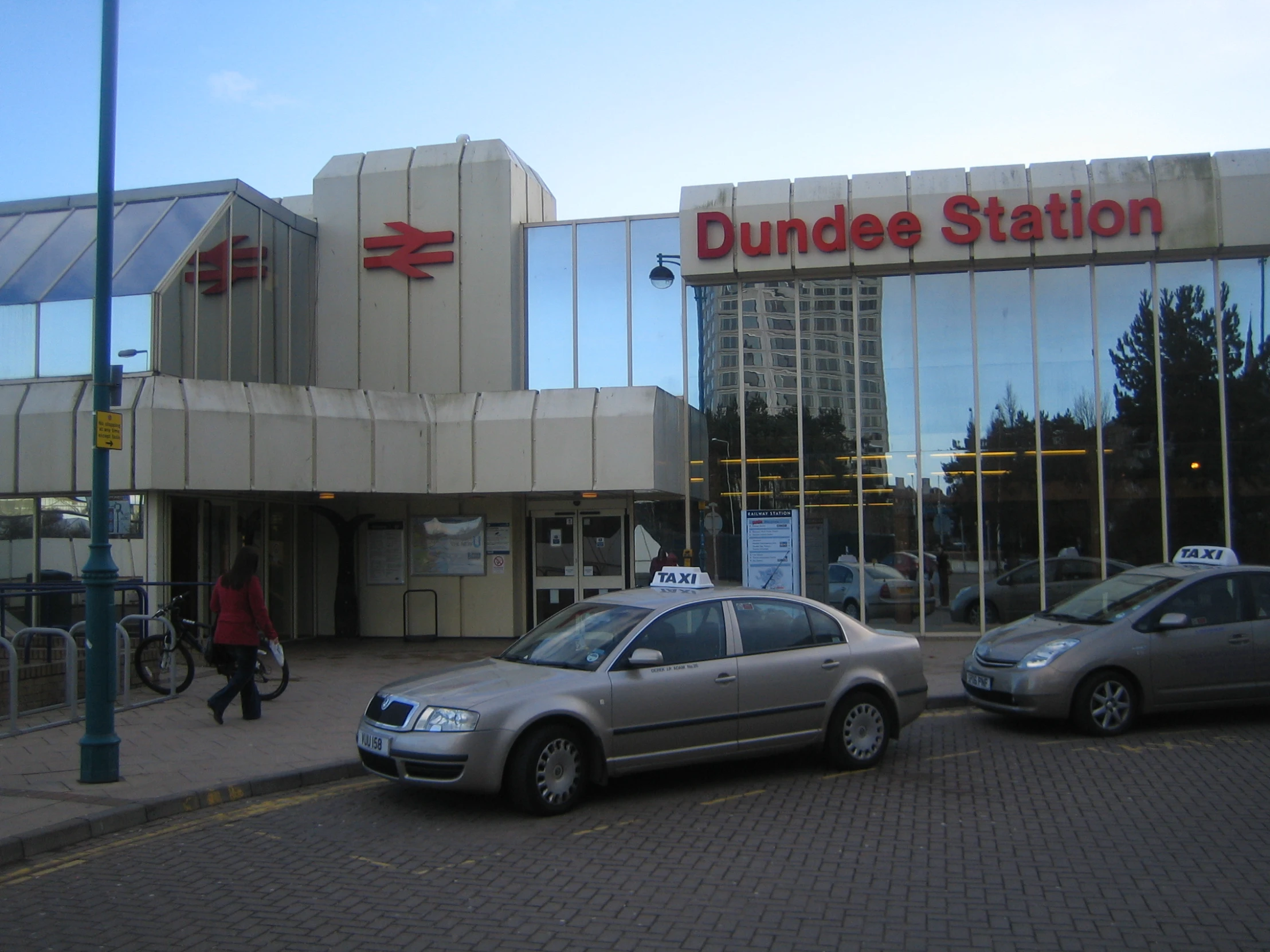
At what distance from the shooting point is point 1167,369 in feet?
56.3

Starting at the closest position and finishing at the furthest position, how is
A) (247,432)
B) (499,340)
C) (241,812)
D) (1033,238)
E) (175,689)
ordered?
(241,812), (175,689), (247,432), (1033,238), (499,340)

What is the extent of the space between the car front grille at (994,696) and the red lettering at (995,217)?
9.17 m

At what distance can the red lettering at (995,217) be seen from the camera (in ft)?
56.2

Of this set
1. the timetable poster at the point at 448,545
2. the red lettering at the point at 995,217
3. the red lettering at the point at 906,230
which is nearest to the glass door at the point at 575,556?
the timetable poster at the point at 448,545

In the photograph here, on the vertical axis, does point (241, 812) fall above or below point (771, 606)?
below

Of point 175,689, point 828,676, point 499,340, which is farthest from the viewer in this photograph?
point 499,340

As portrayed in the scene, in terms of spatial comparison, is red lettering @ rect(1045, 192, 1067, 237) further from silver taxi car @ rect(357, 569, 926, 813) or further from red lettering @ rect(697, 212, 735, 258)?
silver taxi car @ rect(357, 569, 926, 813)

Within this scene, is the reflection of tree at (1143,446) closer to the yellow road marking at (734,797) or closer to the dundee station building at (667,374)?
the dundee station building at (667,374)

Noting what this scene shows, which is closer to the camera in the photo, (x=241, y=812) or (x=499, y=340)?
(x=241, y=812)

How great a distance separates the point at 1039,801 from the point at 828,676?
1.76m

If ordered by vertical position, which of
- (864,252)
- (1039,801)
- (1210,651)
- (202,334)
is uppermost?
(864,252)

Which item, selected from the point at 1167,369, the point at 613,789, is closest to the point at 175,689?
the point at 613,789

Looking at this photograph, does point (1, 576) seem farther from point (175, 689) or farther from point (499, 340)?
point (499, 340)

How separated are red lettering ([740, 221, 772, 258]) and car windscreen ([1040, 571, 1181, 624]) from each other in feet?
27.6
